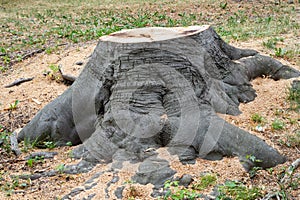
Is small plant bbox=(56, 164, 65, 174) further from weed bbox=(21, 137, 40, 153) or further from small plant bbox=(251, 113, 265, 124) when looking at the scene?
small plant bbox=(251, 113, 265, 124)

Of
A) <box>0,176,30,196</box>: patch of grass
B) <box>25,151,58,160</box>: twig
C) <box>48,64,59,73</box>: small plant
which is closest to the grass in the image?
<box>48,64,59,73</box>: small plant

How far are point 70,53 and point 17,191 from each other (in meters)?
4.87

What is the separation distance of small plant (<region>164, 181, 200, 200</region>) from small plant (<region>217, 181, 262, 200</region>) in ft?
0.72

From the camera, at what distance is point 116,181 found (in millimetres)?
3555

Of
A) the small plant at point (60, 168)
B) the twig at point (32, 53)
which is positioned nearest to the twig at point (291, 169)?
the small plant at point (60, 168)

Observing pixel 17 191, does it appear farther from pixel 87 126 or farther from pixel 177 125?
pixel 177 125

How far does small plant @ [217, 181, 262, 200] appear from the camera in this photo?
3.20m

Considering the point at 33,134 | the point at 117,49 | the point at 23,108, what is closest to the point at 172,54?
the point at 117,49

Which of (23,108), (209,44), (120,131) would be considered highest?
(209,44)

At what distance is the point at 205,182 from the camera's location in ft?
11.2

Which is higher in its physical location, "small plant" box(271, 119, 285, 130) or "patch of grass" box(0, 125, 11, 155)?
"small plant" box(271, 119, 285, 130)

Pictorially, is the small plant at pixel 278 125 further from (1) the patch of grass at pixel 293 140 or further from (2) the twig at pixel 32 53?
(2) the twig at pixel 32 53

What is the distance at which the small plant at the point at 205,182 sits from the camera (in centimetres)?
339

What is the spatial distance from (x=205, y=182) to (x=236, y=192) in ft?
0.96
